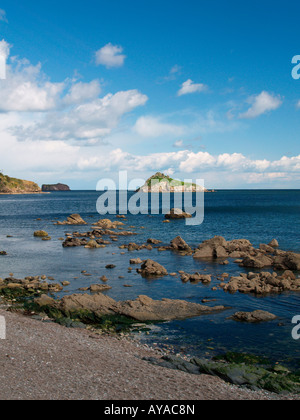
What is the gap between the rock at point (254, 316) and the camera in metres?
26.2

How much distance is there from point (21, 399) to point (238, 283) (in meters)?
25.2

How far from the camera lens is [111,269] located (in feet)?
142

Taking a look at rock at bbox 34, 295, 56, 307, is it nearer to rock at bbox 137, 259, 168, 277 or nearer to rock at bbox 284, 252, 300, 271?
rock at bbox 137, 259, 168, 277

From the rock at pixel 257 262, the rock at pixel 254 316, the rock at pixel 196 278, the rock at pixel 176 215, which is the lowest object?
the rock at pixel 254 316

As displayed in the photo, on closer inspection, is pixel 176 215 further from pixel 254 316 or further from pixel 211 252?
Result: pixel 254 316

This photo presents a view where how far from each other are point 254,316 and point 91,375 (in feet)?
47.3

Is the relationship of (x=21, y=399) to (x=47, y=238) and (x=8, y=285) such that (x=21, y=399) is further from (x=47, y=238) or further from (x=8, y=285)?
(x=47, y=238)

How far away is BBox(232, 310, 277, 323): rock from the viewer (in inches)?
1033

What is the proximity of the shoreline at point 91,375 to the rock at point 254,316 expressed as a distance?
8293 millimetres

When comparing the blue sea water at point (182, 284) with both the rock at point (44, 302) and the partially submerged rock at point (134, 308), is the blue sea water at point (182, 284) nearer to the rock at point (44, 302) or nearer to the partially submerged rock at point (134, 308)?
the partially submerged rock at point (134, 308)

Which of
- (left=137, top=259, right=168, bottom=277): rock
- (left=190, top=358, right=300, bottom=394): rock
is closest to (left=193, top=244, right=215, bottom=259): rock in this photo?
(left=137, top=259, right=168, bottom=277): rock

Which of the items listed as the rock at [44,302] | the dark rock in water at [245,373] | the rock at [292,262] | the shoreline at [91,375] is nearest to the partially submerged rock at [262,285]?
the rock at [292,262]
